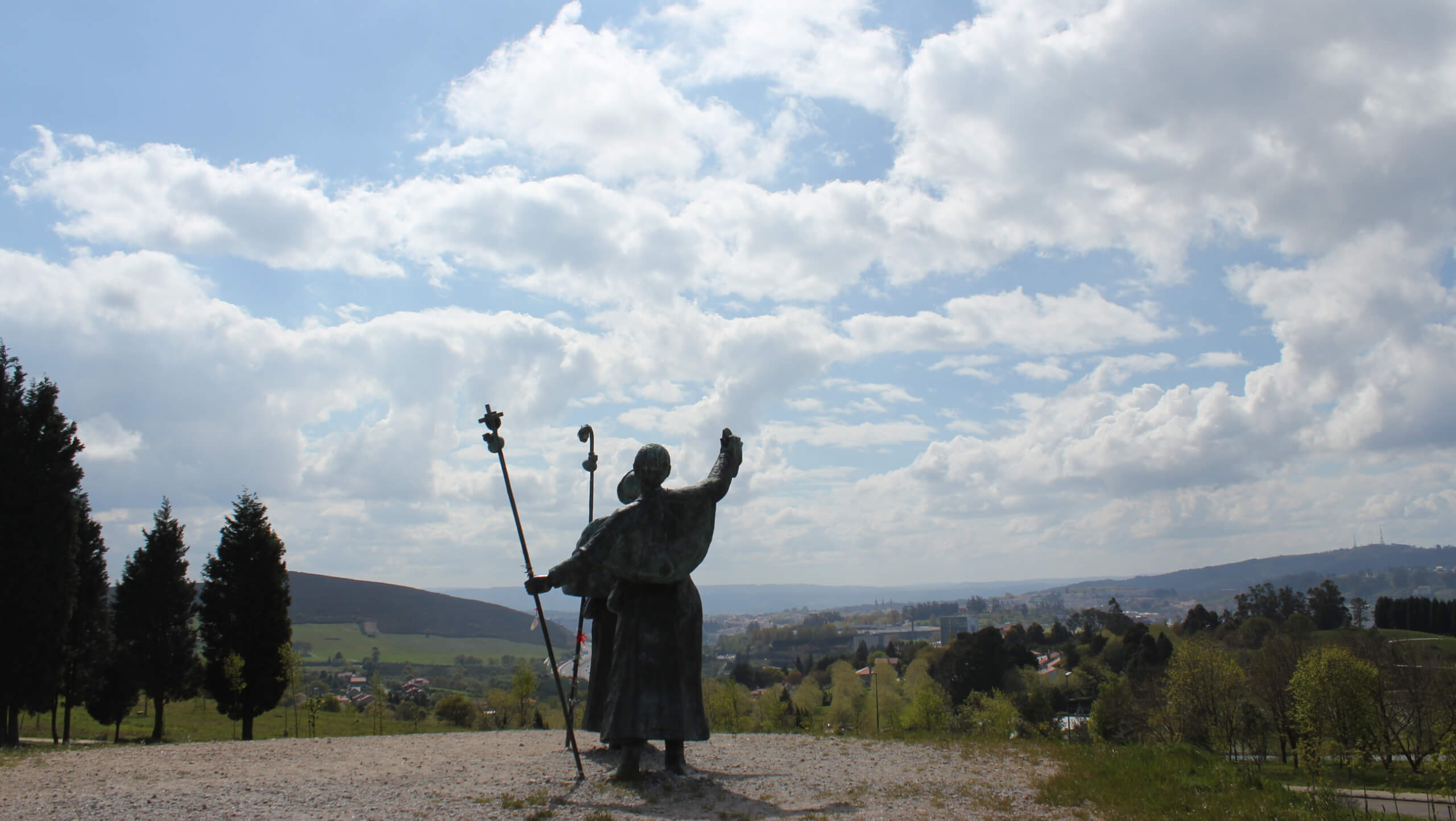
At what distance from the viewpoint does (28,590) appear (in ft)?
78.6

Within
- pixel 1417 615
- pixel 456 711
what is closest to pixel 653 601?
pixel 456 711

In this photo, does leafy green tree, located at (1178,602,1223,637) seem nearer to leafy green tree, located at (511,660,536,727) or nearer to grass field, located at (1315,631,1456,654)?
grass field, located at (1315,631,1456,654)

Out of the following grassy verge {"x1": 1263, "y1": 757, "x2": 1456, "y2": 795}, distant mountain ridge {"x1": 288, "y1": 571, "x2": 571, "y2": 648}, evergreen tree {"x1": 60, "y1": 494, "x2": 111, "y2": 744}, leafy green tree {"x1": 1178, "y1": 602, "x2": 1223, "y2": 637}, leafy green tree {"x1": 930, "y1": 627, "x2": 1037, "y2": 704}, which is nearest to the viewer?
evergreen tree {"x1": 60, "y1": 494, "x2": 111, "y2": 744}

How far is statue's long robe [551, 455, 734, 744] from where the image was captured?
10445 millimetres

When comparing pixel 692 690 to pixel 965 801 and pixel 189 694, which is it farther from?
pixel 189 694

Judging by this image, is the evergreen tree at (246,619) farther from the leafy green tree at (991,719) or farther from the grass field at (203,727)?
the leafy green tree at (991,719)

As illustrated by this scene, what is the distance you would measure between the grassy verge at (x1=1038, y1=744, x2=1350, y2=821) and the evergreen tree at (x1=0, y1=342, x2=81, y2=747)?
26.7 m

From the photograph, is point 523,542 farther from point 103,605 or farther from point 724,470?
point 103,605

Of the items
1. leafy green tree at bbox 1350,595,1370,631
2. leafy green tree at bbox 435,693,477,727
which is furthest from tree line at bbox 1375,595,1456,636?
leafy green tree at bbox 435,693,477,727

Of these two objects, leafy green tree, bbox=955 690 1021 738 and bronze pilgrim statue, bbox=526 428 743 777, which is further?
leafy green tree, bbox=955 690 1021 738

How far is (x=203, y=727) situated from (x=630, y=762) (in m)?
34.0

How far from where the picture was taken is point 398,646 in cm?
14425

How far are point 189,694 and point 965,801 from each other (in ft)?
103

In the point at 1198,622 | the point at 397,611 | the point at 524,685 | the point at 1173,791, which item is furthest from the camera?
the point at 397,611
